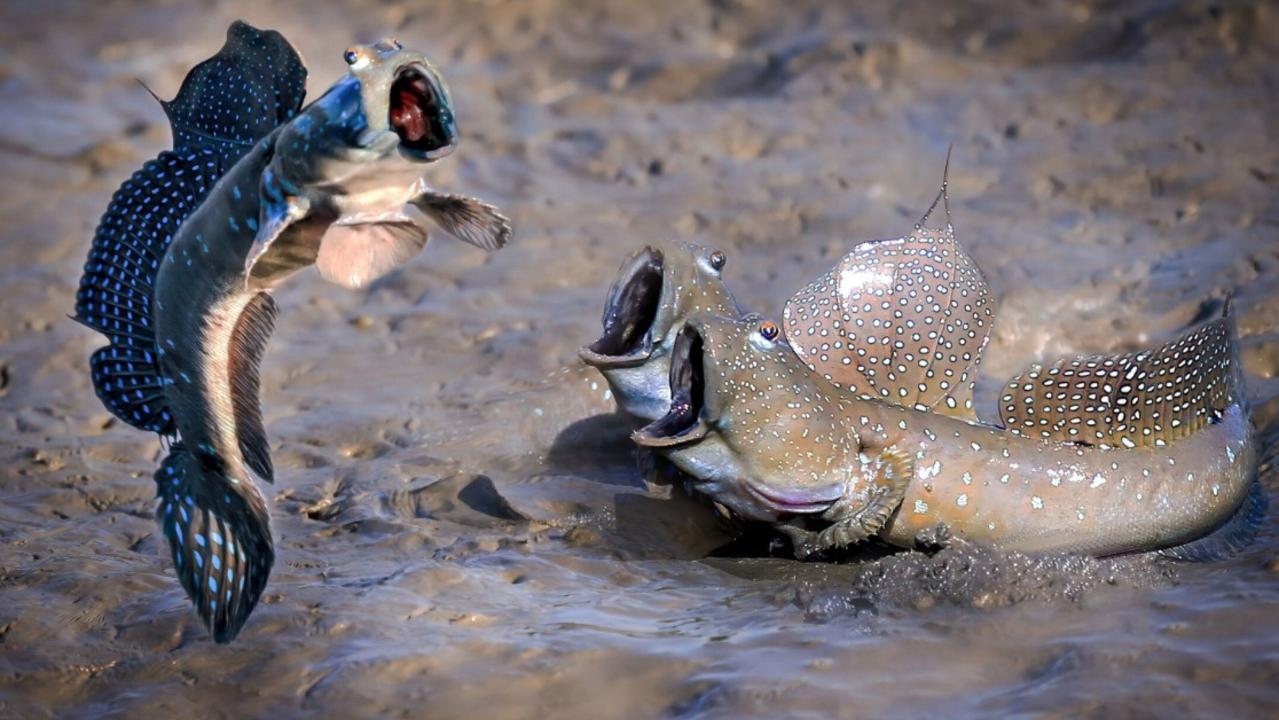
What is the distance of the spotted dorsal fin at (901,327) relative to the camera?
3.81 metres

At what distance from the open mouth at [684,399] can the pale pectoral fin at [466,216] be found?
768 mm

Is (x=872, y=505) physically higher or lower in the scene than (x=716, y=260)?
lower

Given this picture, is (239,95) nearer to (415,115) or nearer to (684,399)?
(415,115)

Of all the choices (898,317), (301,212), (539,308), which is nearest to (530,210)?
(539,308)

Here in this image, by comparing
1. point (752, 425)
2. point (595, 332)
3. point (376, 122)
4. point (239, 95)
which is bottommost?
point (752, 425)

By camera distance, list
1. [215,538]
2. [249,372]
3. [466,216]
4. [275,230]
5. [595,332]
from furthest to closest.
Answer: [595,332] < [249,372] < [215,538] < [466,216] < [275,230]

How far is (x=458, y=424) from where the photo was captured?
4.57 metres

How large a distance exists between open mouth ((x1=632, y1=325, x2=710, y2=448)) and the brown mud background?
10.0 inches

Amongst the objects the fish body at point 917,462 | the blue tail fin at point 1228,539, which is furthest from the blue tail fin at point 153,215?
the blue tail fin at point 1228,539

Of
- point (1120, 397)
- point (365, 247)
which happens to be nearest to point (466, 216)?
point (365, 247)

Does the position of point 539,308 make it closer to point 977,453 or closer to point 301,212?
point 977,453

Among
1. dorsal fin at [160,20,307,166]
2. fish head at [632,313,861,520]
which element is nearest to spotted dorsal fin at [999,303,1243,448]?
fish head at [632,313,861,520]

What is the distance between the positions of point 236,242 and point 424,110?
1.69 feet

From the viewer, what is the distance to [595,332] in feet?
17.0
